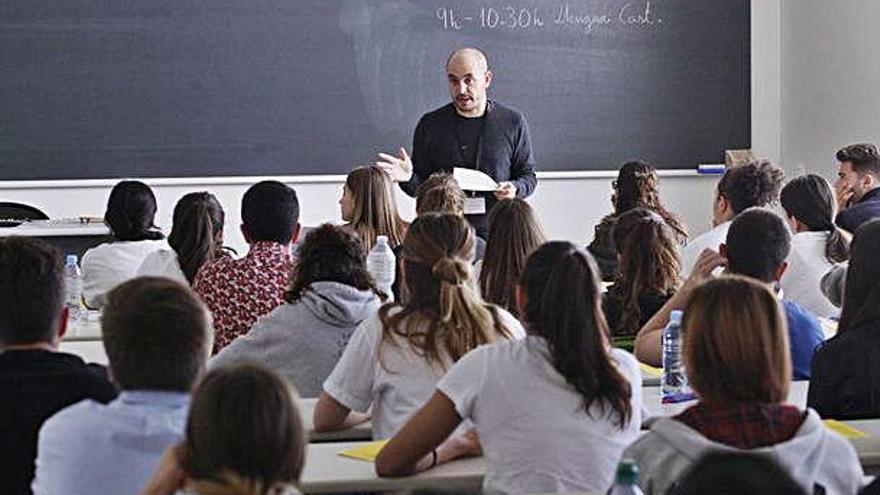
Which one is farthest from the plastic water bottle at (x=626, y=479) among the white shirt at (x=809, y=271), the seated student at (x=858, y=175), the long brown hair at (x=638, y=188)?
the seated student at (x=858, y=175)

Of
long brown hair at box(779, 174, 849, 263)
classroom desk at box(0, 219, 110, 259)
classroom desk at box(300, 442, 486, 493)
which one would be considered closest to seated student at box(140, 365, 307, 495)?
classroom desk at box(300, 442, 486, 493)

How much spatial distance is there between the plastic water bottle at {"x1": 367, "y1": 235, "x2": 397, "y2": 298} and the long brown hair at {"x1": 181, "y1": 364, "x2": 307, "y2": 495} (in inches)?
151

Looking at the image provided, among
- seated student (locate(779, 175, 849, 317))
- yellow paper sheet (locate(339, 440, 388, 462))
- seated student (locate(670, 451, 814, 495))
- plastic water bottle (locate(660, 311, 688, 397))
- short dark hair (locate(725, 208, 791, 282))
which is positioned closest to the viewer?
seated student (locate(670, 451, 814, 495))

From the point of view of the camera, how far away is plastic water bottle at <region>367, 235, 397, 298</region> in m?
5.93

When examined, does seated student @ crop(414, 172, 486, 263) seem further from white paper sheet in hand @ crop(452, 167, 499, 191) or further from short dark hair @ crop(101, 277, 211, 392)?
short dark hair @ crop(101, 277, 211, 392)

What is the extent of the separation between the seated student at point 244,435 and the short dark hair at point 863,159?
550cm

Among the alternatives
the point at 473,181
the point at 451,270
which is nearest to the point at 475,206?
the point at 473,181

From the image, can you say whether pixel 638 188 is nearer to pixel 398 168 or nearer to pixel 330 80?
pixel 398 168

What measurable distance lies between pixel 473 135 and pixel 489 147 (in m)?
0.10

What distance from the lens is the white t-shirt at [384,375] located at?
3758 mm

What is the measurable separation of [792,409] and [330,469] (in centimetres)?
111

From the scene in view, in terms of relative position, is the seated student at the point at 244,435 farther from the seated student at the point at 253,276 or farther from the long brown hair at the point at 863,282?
the seated student at the point at 253,276

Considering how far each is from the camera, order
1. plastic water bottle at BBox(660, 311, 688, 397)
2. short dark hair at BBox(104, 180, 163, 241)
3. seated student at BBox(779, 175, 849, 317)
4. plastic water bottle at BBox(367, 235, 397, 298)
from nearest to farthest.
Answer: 1. plastic water bottle at BBox(660, 311, 688, 397)
2. seated student at BBox(779, 175, 849, 317)
3. plastic water bottle at BBox(367, 235, 397, 298)
4. short dark hair at BBox(104, 180, 163, 241)

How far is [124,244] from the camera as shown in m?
6.29
